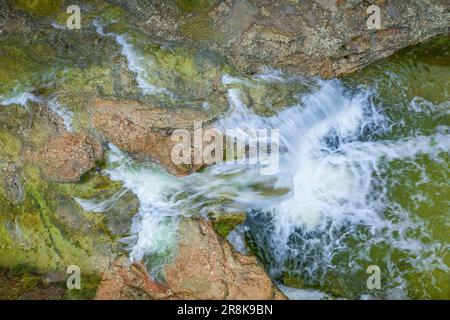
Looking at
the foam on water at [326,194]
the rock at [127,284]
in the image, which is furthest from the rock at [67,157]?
the foam on water at [326,194]

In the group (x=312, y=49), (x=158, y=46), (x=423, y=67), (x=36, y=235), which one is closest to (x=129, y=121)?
(x=158, y=46)

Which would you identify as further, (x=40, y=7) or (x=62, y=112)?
(x=40, y=7)

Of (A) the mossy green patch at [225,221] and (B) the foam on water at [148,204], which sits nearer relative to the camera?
(B) the foam on water at [148,204]

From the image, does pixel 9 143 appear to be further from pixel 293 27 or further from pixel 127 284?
pixel 293 27

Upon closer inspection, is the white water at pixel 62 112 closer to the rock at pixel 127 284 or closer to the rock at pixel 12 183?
the rock at pixel 12 183

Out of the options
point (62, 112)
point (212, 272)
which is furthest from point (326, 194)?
point (62, 112)
